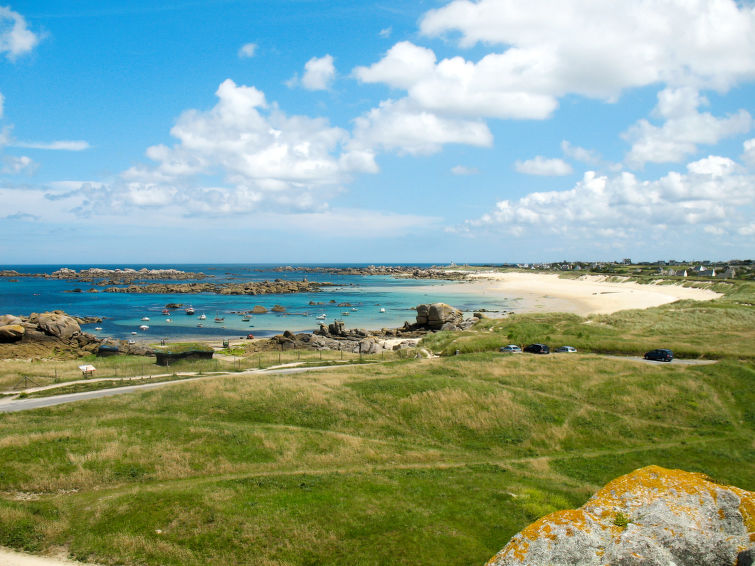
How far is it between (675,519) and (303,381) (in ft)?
94.9

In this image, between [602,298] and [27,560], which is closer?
[27,560]

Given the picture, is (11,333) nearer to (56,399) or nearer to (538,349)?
(56,399)

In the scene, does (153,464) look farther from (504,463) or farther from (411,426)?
(504,463)

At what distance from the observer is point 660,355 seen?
140 ft

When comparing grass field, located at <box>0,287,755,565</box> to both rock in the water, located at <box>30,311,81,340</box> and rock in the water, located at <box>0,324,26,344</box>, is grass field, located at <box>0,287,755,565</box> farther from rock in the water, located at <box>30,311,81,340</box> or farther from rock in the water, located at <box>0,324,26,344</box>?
rock in the water, located at <box>0,324,26,344</box>

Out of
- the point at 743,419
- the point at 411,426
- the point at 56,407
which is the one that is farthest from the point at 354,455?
the point at 743,419

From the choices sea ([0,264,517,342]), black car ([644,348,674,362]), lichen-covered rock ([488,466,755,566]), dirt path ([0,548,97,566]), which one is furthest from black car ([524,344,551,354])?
sea ([0,264,517,342])

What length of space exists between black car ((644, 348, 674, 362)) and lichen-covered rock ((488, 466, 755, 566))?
128ft

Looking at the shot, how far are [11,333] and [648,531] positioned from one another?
81570 millimetres

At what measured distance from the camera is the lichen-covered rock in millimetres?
7324

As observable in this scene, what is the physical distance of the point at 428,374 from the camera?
37031mm

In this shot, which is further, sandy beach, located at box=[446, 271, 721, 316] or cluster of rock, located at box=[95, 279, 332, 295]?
cluster of rock, located at box=[95, 279, 332, 295]

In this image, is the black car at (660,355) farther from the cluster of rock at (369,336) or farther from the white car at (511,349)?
the cluster of rock at (369,336)

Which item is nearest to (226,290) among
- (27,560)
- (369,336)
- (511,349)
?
(369,336)
